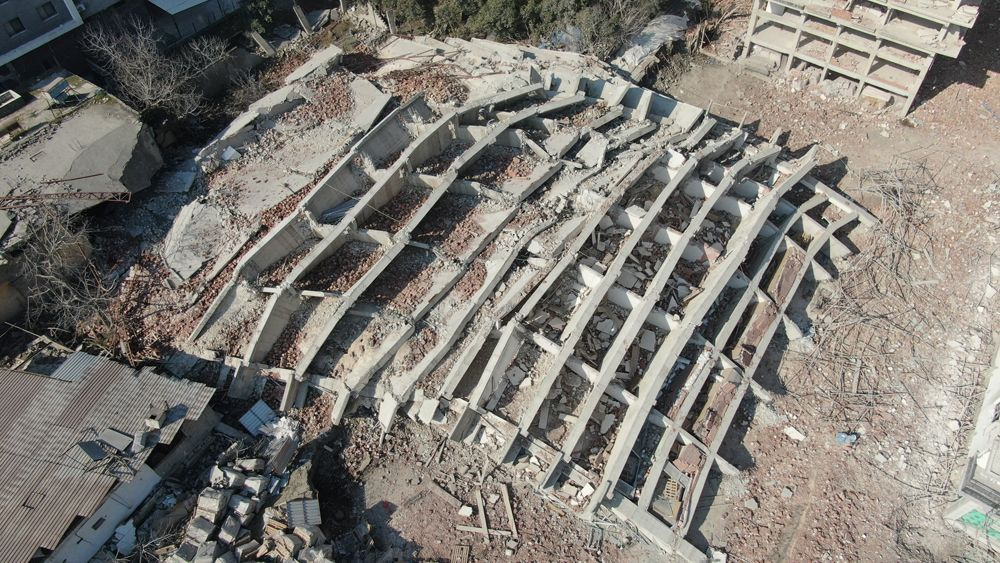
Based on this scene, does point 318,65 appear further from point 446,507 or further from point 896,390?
point 896,390

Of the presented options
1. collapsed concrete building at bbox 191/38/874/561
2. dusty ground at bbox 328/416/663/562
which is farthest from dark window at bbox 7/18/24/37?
dusty ground at bbox 328/416/663/562

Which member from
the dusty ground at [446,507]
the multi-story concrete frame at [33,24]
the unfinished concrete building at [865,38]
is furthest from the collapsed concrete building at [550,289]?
the multi-story concrete frame at [33,24]

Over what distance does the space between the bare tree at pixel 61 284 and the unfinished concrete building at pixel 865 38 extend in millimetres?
23903

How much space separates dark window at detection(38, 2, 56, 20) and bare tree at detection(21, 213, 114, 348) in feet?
32.2

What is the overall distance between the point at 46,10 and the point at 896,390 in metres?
29.8

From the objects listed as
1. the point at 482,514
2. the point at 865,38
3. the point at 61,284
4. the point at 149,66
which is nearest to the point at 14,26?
the point at 149,66

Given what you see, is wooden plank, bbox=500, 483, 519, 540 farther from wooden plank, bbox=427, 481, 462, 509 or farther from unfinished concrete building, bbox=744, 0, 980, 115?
unfinished concrete building, bbox=744, 0, 980, 115

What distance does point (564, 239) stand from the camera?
54.1ft

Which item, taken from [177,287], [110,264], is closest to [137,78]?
[110,264]

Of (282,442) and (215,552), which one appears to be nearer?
(215,552)

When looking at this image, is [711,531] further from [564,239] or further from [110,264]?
[110,264]

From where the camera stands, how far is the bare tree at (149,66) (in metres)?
20.5

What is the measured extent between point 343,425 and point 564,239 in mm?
7441

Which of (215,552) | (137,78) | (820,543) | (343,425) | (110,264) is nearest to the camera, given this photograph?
(215,552)
